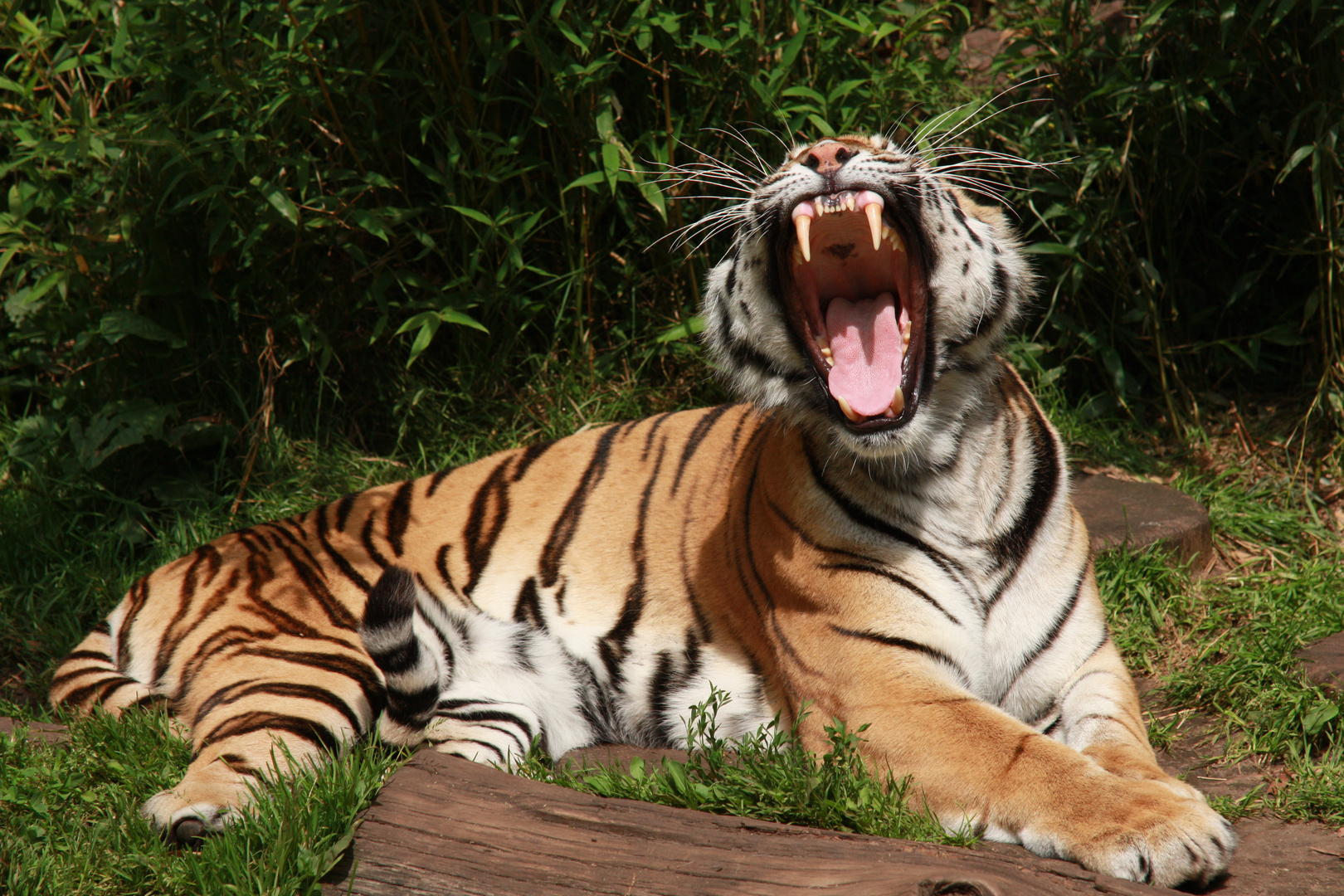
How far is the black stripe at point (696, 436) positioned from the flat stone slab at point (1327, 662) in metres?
1.65

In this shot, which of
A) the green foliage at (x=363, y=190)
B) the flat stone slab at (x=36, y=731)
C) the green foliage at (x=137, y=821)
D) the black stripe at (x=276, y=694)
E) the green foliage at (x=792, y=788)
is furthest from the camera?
the green foliage at (x=363, y=190)

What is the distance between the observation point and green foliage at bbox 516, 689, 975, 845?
2.15 m

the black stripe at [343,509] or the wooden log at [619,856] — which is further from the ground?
the wooden log at [619,856]

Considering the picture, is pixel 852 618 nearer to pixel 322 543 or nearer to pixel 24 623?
pixel 322 543

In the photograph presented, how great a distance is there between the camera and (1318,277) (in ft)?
12.4

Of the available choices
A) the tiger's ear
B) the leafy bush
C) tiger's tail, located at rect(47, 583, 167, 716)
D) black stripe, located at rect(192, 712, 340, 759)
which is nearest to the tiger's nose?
the tiger's ear

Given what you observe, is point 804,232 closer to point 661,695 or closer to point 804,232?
point 804,232

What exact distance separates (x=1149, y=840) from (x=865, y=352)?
1190mm

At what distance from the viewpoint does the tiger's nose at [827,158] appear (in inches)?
96.0

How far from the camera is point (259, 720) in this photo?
249 cm

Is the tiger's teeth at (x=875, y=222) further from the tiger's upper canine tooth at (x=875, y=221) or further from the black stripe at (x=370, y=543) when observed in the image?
the black stripe at (x=370, y=543)

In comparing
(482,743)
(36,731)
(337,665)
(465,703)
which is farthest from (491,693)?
(36,731)

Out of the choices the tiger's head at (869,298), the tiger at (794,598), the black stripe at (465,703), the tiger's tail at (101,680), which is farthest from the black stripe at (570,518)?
the tiger's tail at (101,680)

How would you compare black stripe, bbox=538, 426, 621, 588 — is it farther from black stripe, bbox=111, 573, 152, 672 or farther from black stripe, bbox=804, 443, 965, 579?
black stripe, bbox=111, 573, 152, 672
